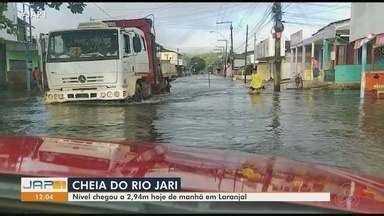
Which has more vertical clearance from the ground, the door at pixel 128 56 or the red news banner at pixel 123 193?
the door at pixel 128 56

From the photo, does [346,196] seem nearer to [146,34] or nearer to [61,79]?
[61,79]

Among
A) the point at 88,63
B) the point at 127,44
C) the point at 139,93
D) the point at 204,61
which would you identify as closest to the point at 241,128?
the point at 88,63

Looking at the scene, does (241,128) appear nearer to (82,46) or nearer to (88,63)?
(88,63)

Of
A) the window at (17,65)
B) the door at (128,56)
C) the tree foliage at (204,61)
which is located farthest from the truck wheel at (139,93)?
the tree foliage at (204,61)

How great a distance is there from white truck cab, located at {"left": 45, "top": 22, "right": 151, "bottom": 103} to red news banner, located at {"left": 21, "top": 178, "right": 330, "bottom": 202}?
638 inches

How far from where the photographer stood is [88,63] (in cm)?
1844

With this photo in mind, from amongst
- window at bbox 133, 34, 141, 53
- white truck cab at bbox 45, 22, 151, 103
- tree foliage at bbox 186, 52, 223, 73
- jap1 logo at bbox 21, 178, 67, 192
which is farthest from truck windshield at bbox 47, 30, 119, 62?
tree foliage at bbox 186, 52, 223, 73

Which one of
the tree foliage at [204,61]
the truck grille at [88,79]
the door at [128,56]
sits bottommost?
the tree foliage at [204,61]

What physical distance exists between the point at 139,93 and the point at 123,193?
18.7 m

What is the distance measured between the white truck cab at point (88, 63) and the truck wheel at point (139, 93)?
1484 mm

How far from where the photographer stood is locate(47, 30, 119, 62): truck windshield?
18.3 metres

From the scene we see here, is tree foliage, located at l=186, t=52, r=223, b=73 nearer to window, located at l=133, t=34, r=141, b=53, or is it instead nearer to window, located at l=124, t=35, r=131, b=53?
window, located at l=133, t=34, r=141, b=53

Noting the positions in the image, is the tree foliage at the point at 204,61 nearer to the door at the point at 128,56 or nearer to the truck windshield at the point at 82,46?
the door at the point at 128,56

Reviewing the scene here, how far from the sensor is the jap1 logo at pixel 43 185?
2.36m
